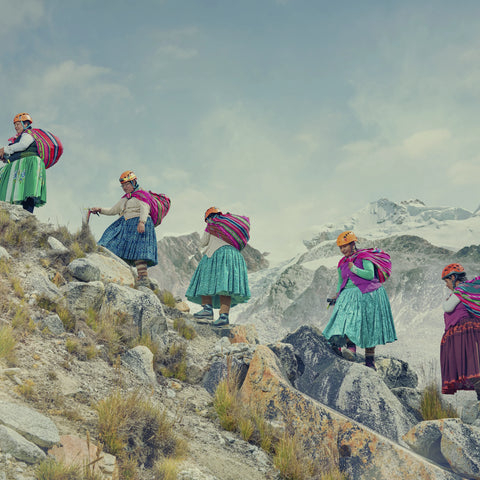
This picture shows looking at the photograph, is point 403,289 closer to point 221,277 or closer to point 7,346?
point 221,277

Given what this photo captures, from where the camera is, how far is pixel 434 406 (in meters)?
6.36

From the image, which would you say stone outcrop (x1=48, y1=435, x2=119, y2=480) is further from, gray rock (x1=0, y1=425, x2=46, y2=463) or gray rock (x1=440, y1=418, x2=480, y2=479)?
gray rock (x1=440, y1=418, x2=480, y2=479)

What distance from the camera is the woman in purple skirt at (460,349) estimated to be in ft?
21.5

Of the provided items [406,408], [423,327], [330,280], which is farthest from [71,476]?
[330,280]

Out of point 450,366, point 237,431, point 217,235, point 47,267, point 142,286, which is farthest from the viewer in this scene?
point 217,235

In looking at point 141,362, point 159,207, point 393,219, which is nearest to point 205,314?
point 159,207

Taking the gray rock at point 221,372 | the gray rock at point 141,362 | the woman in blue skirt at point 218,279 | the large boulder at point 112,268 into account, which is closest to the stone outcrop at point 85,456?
the gray rock at point 141,362

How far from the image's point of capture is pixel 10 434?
326 centimetres

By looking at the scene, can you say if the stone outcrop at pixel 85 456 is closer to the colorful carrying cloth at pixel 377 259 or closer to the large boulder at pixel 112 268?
the large boulder at pixel 112 268

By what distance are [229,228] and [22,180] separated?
3596 mm

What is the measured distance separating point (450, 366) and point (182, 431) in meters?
3.84

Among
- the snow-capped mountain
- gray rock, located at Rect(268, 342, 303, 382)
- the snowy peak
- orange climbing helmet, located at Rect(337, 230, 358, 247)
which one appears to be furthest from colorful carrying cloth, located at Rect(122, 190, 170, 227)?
the snowy peak

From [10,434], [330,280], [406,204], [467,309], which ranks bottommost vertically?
[10,434]

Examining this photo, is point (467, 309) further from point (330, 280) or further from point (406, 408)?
point (330, 280)
